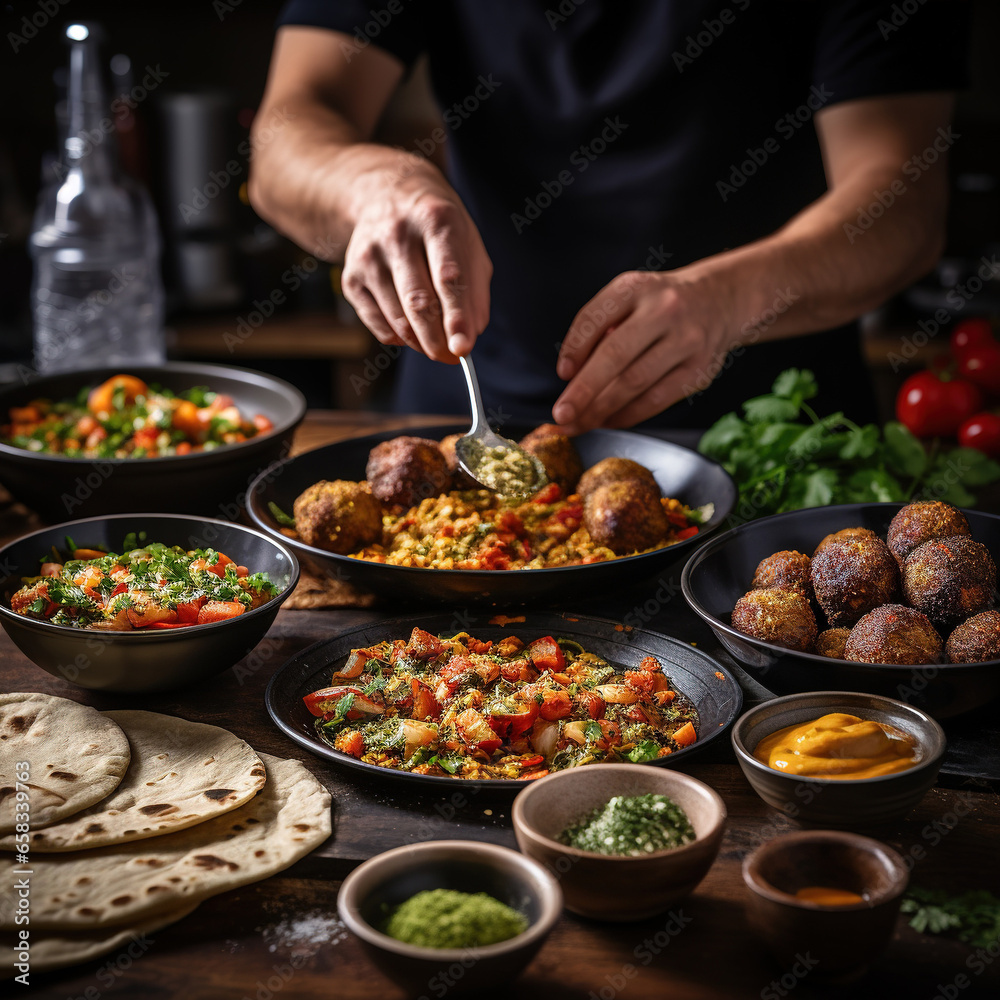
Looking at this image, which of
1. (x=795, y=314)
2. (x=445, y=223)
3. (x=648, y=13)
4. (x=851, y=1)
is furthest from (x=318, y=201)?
(x=851, y=1)

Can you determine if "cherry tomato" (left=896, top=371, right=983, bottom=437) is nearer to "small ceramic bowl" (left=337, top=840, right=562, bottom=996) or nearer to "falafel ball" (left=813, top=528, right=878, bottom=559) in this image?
"falafel ball" (left=813, top=528, right=878, bottom=559)

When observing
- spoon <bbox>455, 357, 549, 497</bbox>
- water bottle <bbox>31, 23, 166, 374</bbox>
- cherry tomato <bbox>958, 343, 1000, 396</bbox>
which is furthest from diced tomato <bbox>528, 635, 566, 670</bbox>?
water bottle <bbox>31, 23, 166, 374</bbox>

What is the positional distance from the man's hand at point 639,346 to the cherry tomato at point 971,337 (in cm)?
167

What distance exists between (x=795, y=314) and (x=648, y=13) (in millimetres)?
1142

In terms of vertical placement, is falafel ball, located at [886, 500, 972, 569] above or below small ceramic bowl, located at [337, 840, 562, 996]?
above

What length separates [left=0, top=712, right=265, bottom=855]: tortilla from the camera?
1.49 metres

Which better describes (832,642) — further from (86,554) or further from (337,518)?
(86,554)

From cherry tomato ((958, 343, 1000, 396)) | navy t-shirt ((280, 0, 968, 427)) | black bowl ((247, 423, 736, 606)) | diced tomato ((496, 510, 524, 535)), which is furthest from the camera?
cherry tomato ((958, 343, 1000, 396))

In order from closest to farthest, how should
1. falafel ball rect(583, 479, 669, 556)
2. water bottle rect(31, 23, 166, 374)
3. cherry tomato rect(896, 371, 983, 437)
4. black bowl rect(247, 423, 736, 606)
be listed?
1. black bowl rect(247, 423, 736, 606)
2. falafel ball rect(583, 479, 669, 556)
3. cherry tomato rect(896, 371, 983, 437)
4. water bottle rect(31, 23, 166, 374)

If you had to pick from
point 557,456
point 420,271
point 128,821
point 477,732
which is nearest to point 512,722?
point 477,732

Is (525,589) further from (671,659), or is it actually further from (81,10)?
(81,10)

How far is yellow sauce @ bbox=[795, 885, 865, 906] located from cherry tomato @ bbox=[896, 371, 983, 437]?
2575 mm

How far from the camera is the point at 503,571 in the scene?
2.04 metres

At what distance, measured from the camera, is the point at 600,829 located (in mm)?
1367
